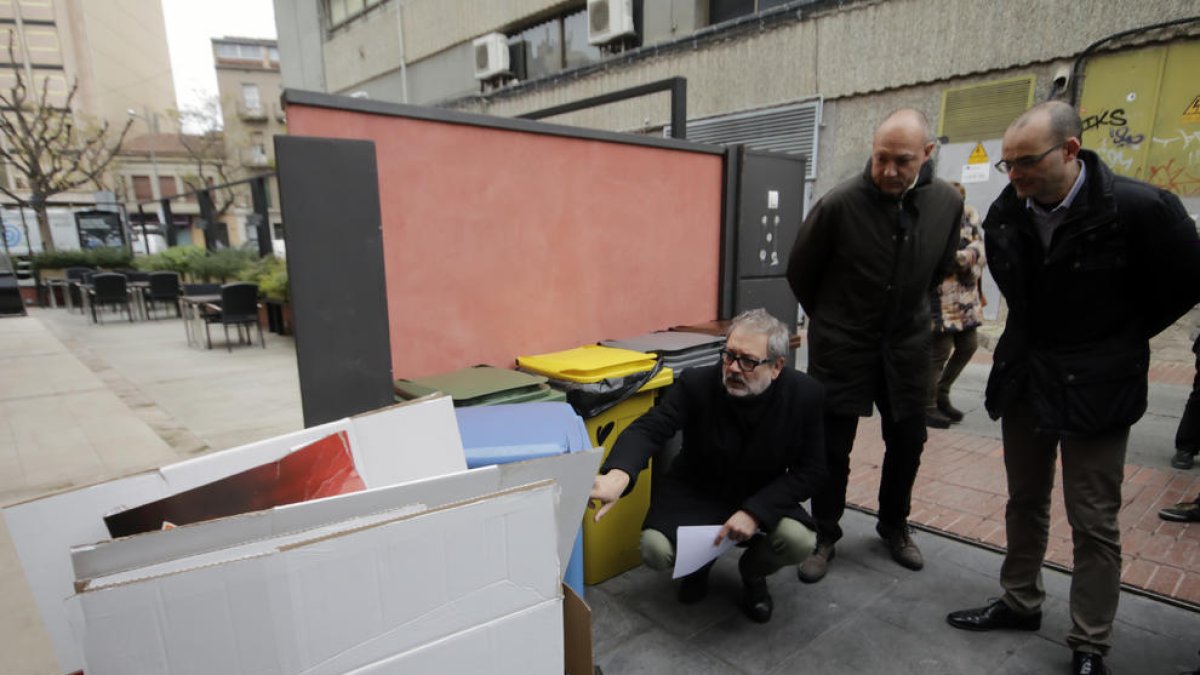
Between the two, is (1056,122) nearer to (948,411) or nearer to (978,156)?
(948,411)

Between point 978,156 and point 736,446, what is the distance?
20.6 feet

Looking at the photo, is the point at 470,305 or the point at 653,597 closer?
the point at 653,597

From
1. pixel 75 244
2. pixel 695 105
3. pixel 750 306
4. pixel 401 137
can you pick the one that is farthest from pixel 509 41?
pixel 75 244

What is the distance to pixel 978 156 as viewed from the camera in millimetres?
6633

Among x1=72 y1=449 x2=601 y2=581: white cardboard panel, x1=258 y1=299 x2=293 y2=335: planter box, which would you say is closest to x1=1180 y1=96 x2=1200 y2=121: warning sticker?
x1=72 y1=449 x2=601 y2=581: white cardboard panel

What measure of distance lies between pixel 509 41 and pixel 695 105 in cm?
555

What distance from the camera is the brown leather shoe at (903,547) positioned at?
8.89 feet

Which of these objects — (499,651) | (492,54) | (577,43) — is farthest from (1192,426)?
(492,54)

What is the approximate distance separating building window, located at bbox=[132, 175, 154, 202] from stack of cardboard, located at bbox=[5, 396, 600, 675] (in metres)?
52.9

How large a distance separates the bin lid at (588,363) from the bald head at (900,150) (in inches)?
49.3

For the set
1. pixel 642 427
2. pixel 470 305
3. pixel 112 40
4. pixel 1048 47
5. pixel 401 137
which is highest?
pixel 112 40

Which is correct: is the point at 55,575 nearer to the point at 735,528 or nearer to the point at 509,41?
the point at 735,528

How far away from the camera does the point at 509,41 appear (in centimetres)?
1270

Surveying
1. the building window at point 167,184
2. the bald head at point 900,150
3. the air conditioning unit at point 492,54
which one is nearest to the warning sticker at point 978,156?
the bald head at point 900,150
